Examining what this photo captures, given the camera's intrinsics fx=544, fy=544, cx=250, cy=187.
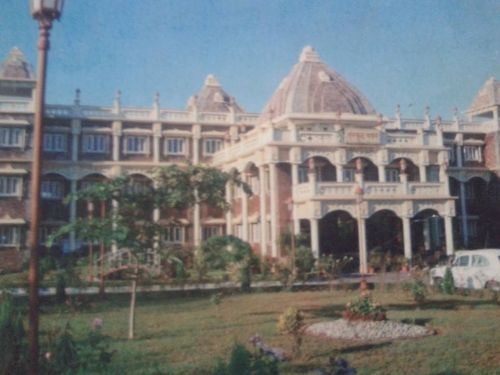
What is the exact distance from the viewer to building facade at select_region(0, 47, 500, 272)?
26.8 m

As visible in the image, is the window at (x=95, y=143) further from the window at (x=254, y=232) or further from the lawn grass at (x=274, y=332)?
the lawn grass at (x=274, y=332)

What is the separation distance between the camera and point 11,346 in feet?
22.6

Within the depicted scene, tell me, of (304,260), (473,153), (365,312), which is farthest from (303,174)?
(365,312)

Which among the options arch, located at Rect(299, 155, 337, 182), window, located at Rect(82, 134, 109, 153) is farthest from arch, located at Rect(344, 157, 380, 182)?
window, located at Rect(82, 134, 109, 153)

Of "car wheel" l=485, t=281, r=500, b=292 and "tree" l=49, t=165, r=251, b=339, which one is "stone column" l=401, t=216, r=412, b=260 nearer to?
"car wheel" l=485, t=281, r=500, b=292

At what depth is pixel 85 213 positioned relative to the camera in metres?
34.4

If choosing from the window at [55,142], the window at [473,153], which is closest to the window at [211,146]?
the window at [55,142]

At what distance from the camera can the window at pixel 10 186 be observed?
1260 inches

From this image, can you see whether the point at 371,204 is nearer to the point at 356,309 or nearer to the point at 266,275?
the point at 266,275

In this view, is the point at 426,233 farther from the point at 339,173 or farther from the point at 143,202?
the point at 143,202

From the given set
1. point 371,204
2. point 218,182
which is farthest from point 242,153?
point 218,182

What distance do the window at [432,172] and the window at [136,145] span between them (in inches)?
696

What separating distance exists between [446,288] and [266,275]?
8361 millimetres

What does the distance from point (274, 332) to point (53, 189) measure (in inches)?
1050
